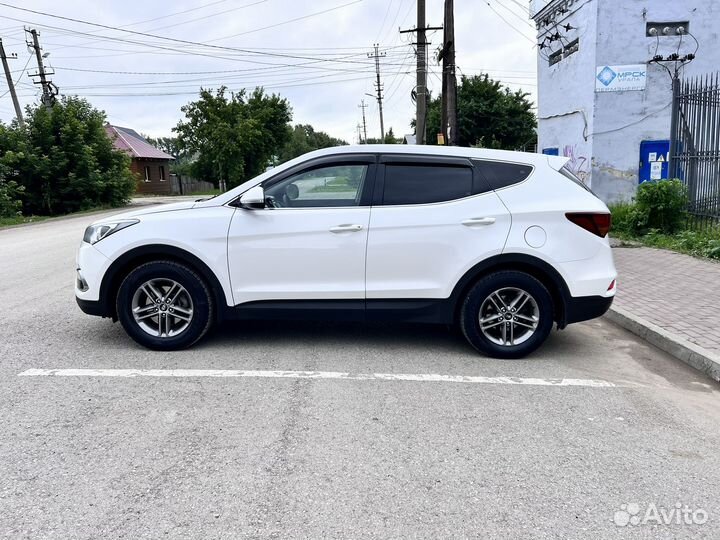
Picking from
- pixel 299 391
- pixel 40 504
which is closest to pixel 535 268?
pixel 299 391

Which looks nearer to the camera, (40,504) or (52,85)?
(40,504)

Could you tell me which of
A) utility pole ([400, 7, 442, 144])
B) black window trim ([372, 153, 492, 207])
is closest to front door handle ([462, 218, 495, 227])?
black window trim ([372, 153, 492, 207])

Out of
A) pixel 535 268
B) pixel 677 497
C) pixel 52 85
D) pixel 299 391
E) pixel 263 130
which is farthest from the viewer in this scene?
pixel 263 130

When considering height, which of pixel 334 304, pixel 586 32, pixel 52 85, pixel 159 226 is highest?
pixel 52 85

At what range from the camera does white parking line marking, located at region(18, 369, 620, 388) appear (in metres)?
4.75

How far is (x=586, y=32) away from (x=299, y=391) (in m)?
13.3

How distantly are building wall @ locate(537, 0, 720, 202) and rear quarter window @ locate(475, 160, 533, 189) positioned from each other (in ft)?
33.1

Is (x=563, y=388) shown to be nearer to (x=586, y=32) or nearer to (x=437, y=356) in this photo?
(x=437, y=356)

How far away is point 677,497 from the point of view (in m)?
3.10

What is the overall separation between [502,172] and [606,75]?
413 inches

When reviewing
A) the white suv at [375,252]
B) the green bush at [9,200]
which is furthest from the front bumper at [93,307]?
the green bush at [9,200]

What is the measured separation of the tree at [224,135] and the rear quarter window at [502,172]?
46.4 meters

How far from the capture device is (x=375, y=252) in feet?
A: 16.9

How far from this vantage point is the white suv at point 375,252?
16.9ft
